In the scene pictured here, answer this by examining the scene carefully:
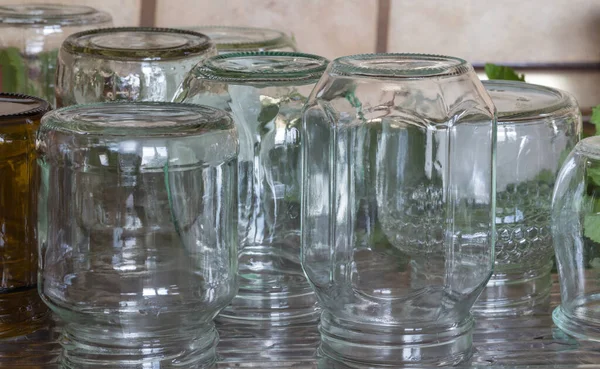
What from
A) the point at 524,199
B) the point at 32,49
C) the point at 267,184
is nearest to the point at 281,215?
the point at 267,184

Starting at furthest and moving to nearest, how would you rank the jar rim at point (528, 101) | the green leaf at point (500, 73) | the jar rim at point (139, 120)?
the green leaf at point (500, 73) < the jar rim at point (528, 101) < the jar rim at point (139, 120)

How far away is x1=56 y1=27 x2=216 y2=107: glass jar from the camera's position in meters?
0.59

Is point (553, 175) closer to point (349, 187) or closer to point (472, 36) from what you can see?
point (349, 187)

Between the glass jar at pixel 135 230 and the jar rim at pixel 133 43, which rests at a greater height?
the jar rim at pixel 133 43

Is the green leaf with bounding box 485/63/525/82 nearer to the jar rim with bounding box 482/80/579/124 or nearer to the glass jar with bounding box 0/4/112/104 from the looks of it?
the jar rim with bounding box 482/80/579/124

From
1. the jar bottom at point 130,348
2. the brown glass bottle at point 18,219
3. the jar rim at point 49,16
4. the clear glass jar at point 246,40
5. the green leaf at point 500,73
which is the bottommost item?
the jar bottom at point 130,348

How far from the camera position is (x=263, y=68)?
1.78 ft

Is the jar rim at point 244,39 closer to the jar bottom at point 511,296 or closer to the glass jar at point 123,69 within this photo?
the glass jar at point 123,69

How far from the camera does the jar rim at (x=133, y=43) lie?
1.94ft

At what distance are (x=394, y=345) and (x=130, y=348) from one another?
0.38 feet

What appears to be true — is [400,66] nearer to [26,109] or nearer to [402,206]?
[402,206]

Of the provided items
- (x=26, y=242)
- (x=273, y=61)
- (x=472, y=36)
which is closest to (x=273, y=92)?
(x=273, y=61)

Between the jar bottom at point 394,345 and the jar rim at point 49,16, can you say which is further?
the jar rim at point 49,16

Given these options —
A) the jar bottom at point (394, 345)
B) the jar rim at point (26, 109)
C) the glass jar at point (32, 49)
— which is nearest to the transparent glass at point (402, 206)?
the jar bottom at point (394, 345)
